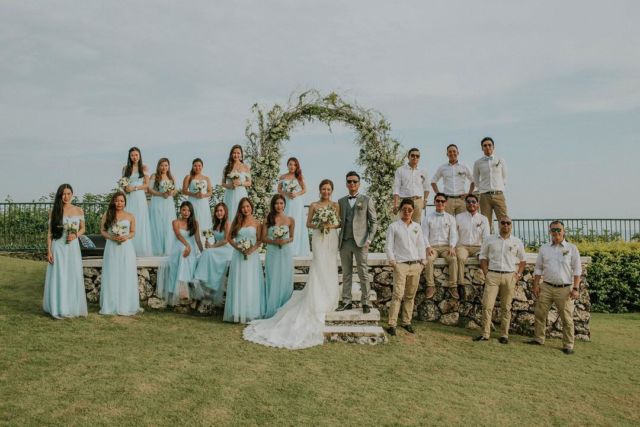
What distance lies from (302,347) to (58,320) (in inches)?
162

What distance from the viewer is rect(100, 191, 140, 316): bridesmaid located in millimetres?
9359

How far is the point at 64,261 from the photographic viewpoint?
9055mm

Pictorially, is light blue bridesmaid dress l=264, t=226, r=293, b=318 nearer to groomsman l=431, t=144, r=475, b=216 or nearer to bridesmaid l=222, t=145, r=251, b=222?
bridesmaid l=222, t=145, r=251, b=222

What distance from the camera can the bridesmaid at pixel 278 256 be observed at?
9.24m

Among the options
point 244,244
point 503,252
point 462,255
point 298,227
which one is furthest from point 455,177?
point 244,244

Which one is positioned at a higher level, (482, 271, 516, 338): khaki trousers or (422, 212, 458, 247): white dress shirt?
(422, 212, 458, 247): white dress shirt

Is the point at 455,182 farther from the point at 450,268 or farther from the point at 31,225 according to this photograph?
the point at 31,225

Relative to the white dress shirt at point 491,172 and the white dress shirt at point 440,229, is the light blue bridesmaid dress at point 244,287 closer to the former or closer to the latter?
the white dress shirt at point 440,229

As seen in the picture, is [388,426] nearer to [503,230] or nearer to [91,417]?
[91,417]

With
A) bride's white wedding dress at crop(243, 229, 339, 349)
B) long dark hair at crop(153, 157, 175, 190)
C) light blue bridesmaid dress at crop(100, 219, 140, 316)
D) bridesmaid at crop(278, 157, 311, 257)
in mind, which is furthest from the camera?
long dark hair at crop(153, 157, 175, 190)

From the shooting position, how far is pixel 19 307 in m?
9.67

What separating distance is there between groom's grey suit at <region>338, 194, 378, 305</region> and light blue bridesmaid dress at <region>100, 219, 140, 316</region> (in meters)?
3.71

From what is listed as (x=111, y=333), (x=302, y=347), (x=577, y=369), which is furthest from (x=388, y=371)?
(x=111, y=333)

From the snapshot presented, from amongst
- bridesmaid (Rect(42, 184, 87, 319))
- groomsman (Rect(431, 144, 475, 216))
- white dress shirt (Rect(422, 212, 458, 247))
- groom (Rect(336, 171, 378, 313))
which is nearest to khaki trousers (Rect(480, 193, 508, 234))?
groomsman (Rect(431, 144, 475, 216))
